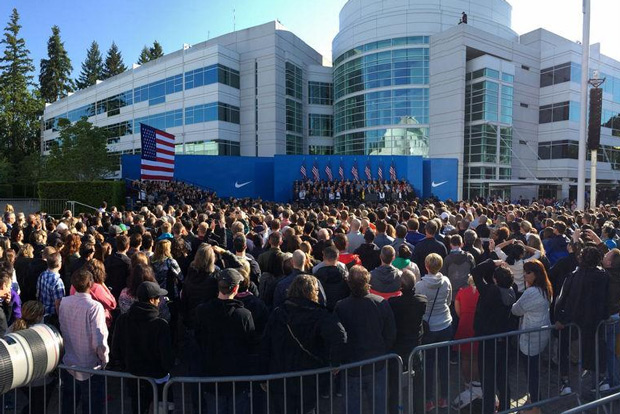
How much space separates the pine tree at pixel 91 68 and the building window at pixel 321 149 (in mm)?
53970

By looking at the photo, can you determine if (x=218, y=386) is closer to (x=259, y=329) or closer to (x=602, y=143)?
(x=259, y=329)

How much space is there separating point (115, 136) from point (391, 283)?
55095mm

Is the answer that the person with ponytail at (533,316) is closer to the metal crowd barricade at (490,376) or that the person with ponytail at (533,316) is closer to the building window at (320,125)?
the metal crowd barricade at (490,376)

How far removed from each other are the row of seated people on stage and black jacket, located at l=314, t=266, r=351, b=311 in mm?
23169

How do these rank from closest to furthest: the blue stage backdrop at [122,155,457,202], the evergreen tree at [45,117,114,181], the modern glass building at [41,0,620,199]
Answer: the blue stage backdrop at [122,155,457,202] → the evergreen tree at [45,117,114,181] → the modern glass building at [41,0,620,199]

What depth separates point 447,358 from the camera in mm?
4395

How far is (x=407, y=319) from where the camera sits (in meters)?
4.20

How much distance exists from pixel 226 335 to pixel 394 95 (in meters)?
40.4

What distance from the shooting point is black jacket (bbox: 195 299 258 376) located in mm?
3652

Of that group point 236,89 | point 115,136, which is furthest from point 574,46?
point 115,136

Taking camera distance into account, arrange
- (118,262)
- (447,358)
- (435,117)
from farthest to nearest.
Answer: (435,117)
(118,262)
(447,358)

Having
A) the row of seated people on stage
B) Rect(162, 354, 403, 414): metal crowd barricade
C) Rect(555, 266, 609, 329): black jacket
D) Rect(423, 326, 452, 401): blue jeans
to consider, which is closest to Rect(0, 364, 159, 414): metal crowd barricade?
Rect(162, 354, 403, 414): metal crowd barricade

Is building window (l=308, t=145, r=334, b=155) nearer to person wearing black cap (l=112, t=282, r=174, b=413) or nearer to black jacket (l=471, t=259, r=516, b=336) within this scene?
black jacket (l=471, t=259, r=516, b=336)

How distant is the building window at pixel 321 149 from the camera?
47.7m
